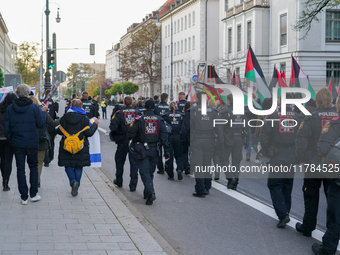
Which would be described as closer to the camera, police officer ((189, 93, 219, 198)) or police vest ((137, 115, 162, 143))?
police vest ((137, 115, 162, 143))

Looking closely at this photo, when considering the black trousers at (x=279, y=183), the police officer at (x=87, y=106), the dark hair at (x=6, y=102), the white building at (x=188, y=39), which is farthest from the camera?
the white building at (x=188, y=39)

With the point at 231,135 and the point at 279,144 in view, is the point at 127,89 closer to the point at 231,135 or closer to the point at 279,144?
the point at 231,135

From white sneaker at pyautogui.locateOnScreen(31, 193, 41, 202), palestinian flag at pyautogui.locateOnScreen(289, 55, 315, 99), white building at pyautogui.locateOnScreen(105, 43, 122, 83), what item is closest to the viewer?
white sneaker at pyautogui.locateOnScreen(31, 193, 41, 202)

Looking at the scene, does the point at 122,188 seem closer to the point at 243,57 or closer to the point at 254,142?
the point at 254,142

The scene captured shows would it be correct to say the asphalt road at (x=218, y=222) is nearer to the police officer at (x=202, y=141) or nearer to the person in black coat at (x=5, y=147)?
the police officer at (x=202, y=141)

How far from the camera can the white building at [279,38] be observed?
37.6 metres

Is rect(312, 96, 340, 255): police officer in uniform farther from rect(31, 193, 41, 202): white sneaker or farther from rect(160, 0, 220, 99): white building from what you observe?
rect(160, 0, 220, 99): white building

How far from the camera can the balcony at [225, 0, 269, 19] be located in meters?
43.3

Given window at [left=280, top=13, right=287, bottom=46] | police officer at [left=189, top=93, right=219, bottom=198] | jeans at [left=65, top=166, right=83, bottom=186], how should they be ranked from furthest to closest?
window at [left=280, top=13, right=287, bottom=46]
police officer at [left=189, top=93, right=219, bottom=198]
jeans at [left=65, top=166, right=83, bottom=186]

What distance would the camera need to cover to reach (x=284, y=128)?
7.10 metres

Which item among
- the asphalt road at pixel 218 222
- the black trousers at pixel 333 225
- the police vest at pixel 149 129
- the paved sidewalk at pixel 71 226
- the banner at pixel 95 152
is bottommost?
the asphalt road at pixel 218 222

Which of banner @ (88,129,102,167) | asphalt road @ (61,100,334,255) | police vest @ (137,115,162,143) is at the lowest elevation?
asphalt road @ (61,100,334,255)

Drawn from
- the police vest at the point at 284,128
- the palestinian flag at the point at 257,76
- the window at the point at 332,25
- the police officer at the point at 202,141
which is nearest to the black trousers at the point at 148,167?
the police officer at the point at 202,141

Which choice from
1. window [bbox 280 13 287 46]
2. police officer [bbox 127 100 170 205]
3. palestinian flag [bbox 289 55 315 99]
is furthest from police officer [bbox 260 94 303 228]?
window [bbox 280 13 287 46]
